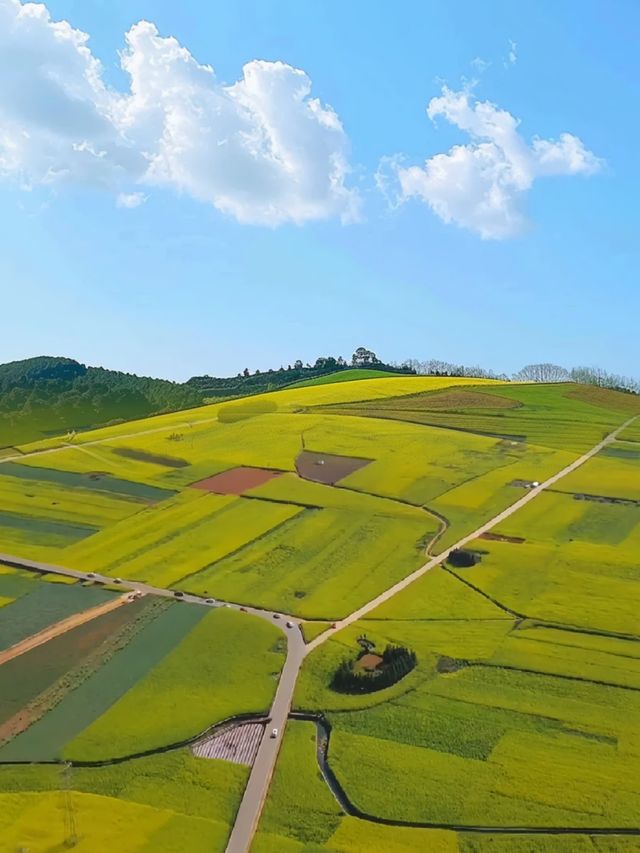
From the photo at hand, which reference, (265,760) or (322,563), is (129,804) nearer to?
(265,760)

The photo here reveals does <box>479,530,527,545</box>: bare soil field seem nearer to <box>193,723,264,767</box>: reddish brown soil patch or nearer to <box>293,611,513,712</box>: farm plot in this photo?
<box>293,611,513,712</box>: farm plot

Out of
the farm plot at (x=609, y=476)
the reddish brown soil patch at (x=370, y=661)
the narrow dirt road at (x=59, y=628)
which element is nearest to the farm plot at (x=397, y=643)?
the reddish brown soil patch at (x=370, y=661)

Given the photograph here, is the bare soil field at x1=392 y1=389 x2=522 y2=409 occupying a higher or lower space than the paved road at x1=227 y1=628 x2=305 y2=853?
higher

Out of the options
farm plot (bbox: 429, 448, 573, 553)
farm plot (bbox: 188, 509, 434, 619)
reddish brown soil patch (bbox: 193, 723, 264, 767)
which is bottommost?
reddish brown soil patch (bbox: 193, 723, 264, 767)

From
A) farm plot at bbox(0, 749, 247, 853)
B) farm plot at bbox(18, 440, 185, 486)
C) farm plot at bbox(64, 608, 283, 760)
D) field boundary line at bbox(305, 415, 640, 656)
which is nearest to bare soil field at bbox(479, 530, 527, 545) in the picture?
field boundary line at bbox(305, 415, 640, 656)

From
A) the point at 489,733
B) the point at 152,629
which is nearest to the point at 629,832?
the point at 489,733

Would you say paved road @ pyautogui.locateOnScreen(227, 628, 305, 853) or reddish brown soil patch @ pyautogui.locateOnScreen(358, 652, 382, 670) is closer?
paved road @ pyautogui.locateOnScreen(227, 628, 305, 853)

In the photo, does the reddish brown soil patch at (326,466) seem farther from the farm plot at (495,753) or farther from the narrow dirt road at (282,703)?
the farm plot at (495,753)
